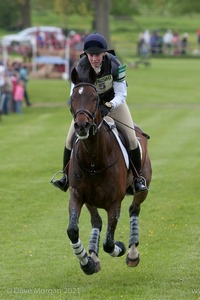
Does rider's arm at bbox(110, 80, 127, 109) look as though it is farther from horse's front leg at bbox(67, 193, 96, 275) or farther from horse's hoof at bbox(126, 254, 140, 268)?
horse's hoof at bbox(126, 254, 140, 268)

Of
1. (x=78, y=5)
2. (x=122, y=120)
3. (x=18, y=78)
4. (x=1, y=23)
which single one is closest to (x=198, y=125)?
(x=18, y=78)

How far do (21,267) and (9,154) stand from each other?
13.0m

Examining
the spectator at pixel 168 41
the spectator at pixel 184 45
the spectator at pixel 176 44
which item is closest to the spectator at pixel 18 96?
the spectator at pixel 168 41

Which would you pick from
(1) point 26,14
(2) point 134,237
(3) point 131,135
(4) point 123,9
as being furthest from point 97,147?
(4) point 123,9

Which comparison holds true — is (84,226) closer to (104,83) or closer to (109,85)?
(109,85)

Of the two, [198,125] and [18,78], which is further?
[18,78]

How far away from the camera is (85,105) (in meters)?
8.84

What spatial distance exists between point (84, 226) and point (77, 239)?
4.02 m

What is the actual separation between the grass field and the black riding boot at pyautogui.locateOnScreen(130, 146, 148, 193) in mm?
1031

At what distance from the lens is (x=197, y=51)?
249 ft

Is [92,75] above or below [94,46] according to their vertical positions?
below

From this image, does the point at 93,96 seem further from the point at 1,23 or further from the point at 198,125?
the point at 1,23

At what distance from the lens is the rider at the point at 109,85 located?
31.0ft

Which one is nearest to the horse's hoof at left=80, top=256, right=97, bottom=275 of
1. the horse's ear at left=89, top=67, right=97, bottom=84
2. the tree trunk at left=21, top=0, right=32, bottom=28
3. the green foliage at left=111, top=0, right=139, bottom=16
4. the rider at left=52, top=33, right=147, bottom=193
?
the rider at left=52, top=33, right=147, bottom=193
